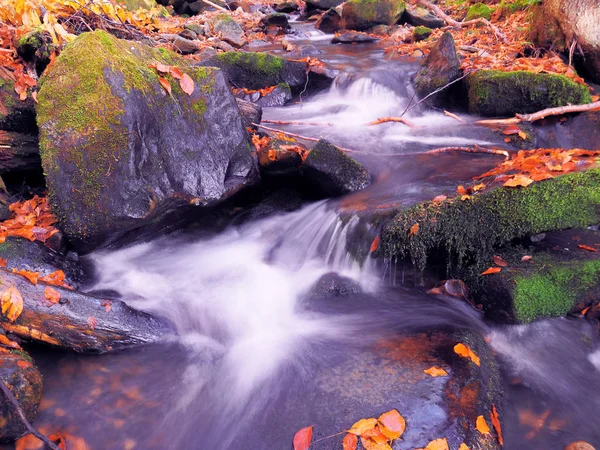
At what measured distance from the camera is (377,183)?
5543mm

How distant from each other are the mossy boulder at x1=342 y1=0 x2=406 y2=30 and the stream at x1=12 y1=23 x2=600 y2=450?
1073cm

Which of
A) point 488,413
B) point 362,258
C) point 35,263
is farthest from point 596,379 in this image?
point 35,263

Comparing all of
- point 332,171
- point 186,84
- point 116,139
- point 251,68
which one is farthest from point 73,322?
point 251,68

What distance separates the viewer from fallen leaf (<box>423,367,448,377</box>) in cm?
304

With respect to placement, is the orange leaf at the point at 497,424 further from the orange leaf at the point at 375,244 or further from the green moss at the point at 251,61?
the green moss at the point at 251,61

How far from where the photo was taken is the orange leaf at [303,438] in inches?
106

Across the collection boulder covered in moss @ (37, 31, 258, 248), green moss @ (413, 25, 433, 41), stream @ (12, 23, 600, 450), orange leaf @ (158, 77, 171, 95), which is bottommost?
stream @ (12, 23, 600, 450)

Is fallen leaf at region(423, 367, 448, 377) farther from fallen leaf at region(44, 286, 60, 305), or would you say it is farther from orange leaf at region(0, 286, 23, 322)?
orange leaf at region(0, 286, 23, 322)

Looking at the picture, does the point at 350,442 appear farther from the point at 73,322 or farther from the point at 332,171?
the point at 332,171

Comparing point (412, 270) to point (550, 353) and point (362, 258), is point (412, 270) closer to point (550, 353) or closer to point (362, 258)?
point (362, 258)

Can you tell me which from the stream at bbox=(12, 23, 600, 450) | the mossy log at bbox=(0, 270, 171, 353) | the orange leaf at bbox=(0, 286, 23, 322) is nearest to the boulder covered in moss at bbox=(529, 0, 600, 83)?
the stream at bbox=(12, 23, 600, 450)

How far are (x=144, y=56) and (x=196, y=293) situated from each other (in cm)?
279

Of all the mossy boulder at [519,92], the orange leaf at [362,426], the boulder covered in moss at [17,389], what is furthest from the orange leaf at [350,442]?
the mossy boulder at [519,92]

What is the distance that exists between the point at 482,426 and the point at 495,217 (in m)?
1.94
